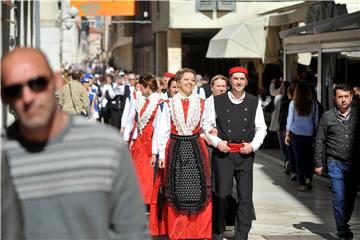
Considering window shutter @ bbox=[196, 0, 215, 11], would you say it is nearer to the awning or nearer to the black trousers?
the awning

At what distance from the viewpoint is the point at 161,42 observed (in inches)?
1490

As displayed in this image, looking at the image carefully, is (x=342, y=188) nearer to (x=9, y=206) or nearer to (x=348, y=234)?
(x=348, y=234)

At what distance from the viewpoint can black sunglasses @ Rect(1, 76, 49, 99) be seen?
3.32 metres

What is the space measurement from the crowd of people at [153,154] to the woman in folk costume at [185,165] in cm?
1

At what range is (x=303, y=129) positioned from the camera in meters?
13.0

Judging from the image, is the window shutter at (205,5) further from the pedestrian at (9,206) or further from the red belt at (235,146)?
the pedestrian at (9,206)

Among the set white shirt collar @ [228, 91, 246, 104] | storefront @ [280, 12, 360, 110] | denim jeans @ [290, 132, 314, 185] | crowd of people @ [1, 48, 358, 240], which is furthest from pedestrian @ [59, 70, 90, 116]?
white shirt collar @ [228, 91, 246, 104]

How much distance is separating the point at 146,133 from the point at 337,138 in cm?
337

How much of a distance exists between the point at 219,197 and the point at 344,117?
5.06 feet

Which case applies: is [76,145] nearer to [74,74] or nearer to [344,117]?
[344,117]

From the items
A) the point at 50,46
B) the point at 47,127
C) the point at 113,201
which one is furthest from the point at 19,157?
the point at 50,46

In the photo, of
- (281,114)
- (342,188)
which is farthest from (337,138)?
(281,114)

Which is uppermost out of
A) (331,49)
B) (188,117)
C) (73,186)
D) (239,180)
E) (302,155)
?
(331,49)

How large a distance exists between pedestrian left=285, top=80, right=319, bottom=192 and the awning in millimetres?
8262
